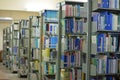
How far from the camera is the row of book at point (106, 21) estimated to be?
4023mm

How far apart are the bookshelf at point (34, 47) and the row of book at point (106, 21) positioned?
2986 millimetres

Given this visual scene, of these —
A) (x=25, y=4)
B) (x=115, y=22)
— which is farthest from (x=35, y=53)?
(x=25, y=4)

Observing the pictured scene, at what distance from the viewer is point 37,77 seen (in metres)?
6.77

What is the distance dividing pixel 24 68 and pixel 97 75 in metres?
4.90

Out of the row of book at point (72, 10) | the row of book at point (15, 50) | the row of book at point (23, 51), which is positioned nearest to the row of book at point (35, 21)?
the row of book at point (23, 51)

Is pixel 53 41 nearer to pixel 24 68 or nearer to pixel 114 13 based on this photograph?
pixel 114 13

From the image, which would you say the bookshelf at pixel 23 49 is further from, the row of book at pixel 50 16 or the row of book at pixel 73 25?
the row of book at pixel 73 25

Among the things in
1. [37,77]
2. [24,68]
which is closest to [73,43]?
[37,77]

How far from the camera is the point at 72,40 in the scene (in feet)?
16.8

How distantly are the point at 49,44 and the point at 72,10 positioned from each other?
4.90 ft

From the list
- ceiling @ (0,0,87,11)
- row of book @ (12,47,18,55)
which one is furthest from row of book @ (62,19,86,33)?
ceiling @ (0,0,87,11)

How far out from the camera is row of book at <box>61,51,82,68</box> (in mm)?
5070

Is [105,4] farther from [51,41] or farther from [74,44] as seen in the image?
[51,41]

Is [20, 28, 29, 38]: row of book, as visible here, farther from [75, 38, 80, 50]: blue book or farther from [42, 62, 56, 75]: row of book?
[75, 38, 80, 50]: blue book
